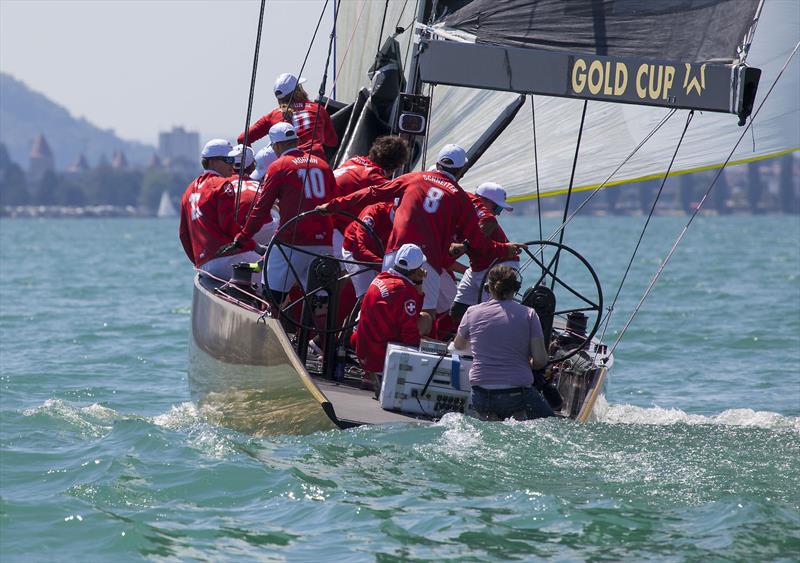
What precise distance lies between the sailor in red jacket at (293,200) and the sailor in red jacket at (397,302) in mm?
1048

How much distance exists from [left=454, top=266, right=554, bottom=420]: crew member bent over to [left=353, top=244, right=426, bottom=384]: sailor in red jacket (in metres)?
0.37

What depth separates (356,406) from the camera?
7559mm

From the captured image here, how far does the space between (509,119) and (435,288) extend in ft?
9.15

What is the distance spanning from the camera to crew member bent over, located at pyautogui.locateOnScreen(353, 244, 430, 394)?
296 inches

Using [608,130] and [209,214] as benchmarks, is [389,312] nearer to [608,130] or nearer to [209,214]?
[209,214]

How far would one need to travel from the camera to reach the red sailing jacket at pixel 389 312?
754 centimetres

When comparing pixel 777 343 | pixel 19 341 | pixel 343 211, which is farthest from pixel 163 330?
pixel 343 211

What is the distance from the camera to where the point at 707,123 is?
11008mm

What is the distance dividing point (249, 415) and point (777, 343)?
1056cm

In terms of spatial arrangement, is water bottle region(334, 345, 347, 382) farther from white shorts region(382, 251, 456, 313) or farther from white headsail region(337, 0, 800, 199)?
white headsail region(337, 0, 800, 199)

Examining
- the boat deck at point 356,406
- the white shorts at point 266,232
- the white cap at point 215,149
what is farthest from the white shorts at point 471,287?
the white cap at point 215,149

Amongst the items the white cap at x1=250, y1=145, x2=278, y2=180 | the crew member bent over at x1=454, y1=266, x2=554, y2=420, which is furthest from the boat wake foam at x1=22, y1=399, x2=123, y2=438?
the crew member bent over at x1=454, y1=266, x2=554, y2=420

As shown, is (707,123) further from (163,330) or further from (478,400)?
(163,330)

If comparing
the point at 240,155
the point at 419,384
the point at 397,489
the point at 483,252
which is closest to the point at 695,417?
the point at 483,252
